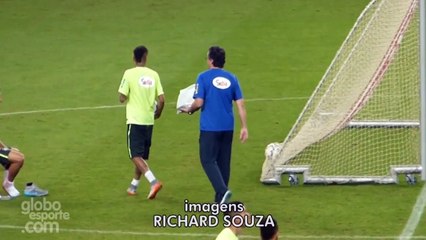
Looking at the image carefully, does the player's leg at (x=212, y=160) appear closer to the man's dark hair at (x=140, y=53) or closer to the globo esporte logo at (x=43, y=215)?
the man's dark hair at (x=140, y=53)

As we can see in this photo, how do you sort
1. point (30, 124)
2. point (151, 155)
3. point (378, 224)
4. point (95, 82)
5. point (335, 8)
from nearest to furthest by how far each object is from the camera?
point (378, 224)
point (151, 155)
point (30, 124)
point (95, 82)
point (335, 8)

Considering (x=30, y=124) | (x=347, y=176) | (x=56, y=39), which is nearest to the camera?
(x=347, y=176)

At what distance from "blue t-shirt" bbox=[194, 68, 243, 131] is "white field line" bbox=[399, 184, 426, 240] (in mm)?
2758

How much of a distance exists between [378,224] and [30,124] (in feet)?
28.3

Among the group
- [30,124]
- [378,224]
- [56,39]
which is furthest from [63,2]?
[378,224]

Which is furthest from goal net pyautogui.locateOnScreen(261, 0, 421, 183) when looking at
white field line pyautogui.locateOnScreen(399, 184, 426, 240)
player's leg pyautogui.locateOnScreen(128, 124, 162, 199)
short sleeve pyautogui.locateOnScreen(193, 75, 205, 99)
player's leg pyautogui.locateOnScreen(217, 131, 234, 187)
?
short sleeve pyautogui.locateOnScreen(193, 75, 205, 99)

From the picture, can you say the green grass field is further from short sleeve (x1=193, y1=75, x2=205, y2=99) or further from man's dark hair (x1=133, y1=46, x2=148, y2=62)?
man's dark hair (x1=133, y1=46, x2=148, y2=62)

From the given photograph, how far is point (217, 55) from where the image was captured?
57.2ft

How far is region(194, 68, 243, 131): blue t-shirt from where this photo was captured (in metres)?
17.5

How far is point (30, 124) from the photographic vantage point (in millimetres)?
23672

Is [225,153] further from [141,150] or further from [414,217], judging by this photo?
[414,217]

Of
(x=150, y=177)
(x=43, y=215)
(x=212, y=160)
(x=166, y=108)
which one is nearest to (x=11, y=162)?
(x=43, y=215)

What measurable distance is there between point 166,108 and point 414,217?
27.2 ft

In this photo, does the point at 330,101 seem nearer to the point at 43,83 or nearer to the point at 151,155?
the point at 151,155
